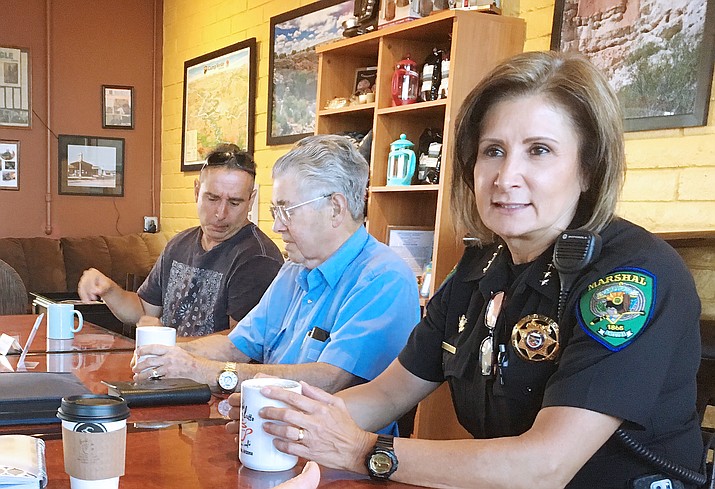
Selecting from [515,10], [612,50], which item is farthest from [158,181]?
[612,50]

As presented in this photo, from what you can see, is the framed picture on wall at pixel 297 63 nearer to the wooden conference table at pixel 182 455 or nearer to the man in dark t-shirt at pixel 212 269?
the man in dark t-shirt at pixel 212 269

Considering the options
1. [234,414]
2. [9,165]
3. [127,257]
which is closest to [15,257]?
[127,257]

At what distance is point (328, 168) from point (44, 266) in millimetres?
3947

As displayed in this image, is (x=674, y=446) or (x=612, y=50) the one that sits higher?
(x=612, y=50)

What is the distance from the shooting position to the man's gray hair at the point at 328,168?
1.97 metres

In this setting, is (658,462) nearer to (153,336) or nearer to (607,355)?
(607,355)

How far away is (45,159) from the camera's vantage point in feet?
18.8

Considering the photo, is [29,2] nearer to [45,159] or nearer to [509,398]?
[45,159]

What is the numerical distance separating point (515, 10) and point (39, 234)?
14.3 ft

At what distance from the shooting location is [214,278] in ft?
8.88

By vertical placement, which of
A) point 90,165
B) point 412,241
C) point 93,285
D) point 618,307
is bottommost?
point 93,285

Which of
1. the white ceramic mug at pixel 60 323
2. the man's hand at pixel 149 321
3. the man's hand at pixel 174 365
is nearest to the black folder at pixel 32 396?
the man's hand at pixel 174 365

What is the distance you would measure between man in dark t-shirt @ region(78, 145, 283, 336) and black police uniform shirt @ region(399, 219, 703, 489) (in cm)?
131

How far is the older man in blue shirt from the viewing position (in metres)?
1.71
